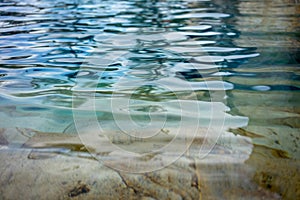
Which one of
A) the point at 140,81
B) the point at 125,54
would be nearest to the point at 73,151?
the point at 140,81

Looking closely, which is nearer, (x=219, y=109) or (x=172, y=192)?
(x=172, y=192)

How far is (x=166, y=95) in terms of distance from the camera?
2.36 metres

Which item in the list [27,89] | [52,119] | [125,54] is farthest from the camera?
[125,54]

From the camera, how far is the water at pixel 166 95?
1.51 m

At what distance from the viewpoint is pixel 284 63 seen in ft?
10.0

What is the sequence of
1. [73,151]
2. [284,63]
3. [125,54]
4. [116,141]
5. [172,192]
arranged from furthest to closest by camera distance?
[125,54] → [284,63] → [116,141] → [73,151] → [172,192]

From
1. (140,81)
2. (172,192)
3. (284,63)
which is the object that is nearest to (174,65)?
(140,81)

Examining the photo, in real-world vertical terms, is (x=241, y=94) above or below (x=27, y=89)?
below

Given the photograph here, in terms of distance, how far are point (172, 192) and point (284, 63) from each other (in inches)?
94.4

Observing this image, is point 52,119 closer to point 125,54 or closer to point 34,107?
point 34,107

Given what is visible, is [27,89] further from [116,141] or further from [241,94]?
[241,94]

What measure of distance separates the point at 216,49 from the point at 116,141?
8.35ft

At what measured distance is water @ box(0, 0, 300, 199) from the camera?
1.51 metres

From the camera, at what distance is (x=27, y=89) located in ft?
8.39
